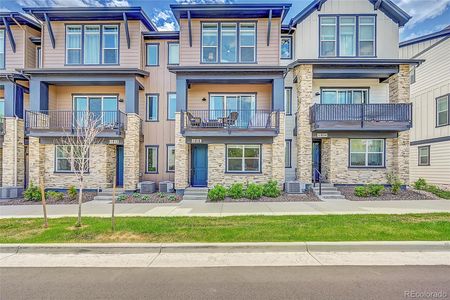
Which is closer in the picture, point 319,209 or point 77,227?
point 77,227

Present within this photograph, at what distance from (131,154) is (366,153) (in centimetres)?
1315

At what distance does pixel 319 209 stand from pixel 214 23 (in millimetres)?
11399

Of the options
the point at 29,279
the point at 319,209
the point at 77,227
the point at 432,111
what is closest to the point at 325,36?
the point at 432,111

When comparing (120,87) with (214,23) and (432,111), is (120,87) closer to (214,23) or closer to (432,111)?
(214,23)

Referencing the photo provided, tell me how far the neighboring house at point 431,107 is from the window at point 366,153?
369 cm

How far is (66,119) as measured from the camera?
14320 mm

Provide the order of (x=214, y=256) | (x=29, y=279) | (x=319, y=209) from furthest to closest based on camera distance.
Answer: (x=319, y=209)
(x=214, y=256)
(x=29, y=279)

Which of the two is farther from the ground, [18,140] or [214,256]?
[18,140]

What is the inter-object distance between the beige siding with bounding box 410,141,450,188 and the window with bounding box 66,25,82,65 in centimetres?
2155

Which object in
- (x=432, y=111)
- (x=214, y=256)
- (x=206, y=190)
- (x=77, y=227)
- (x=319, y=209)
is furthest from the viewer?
(x=432, y=111)

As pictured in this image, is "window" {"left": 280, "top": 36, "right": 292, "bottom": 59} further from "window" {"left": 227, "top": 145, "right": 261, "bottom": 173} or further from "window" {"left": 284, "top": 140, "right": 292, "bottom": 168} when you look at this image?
"window" {"left": 227, "top": 145, "right": 261, "bottom": 173}

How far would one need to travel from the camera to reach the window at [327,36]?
14.7 meters

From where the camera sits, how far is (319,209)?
976 cm

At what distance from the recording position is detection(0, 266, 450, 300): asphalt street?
3.84m
